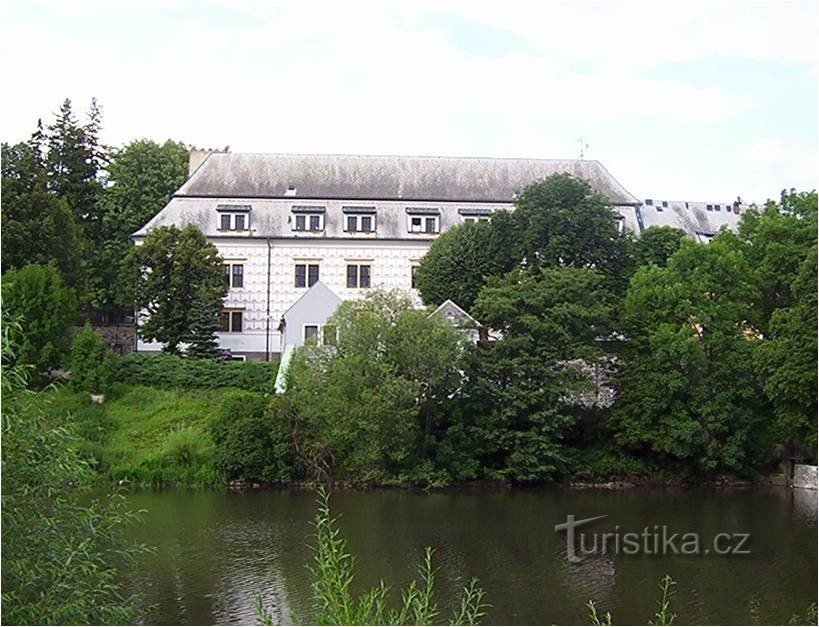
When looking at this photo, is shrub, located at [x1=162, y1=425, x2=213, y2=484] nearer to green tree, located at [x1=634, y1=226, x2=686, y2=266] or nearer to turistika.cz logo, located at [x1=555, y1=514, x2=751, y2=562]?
turistika.cz logo, located at [x1=555, y1=514, x2=751, y2=562]

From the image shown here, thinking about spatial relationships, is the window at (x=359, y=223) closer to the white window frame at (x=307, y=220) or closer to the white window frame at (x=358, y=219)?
the white window frame at (x=358, y=219)

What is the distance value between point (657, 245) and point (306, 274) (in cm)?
1359

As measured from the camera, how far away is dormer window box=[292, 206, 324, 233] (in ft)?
146

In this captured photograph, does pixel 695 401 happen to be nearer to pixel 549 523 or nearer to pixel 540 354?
pixel 540 354

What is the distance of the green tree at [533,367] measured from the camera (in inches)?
1214

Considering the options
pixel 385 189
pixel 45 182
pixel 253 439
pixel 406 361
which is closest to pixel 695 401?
pixel 406 361

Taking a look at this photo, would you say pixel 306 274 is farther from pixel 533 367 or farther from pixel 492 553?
pixel 492 553

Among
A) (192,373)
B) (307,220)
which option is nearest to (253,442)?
(192,373)

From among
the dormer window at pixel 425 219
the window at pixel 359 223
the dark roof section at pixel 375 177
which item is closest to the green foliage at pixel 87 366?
the dark roof section at pixel 375 177

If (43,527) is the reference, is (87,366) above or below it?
above

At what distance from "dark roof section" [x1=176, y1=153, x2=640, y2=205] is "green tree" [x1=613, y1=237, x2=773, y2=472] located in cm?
1285

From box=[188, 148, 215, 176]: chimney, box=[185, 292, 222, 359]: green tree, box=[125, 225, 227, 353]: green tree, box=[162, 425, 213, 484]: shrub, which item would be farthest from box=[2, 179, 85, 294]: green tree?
box=[188, 148, 215, 176]: chimney

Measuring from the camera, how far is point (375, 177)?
152ft

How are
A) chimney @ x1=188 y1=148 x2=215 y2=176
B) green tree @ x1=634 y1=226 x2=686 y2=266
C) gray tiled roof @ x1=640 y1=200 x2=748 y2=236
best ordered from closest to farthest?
green tree @ x1=634 y1=226 x2=686 y2=266
chimney @ x1=188 y1=148 x2=215 y2=176
gray tiled roof @ x1=640 y1=200 x2=748 y2=236
